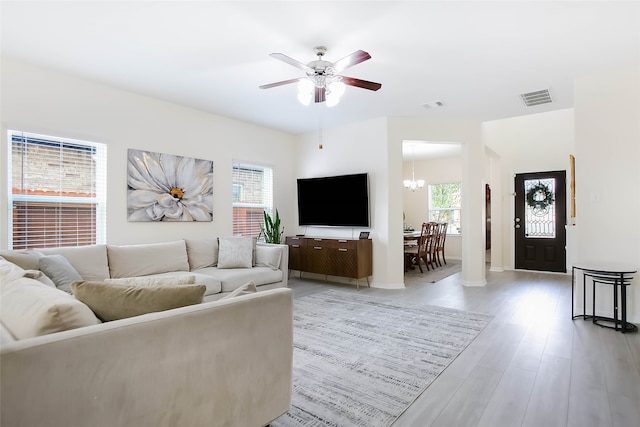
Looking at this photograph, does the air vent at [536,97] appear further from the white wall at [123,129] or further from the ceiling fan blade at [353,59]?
the white wall at [123,129]

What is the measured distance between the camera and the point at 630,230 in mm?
3451

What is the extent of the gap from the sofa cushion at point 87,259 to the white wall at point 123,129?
49 cm

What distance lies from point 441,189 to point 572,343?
21.3 feet

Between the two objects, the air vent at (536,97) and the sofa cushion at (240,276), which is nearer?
the sofa cushion at (240,276)

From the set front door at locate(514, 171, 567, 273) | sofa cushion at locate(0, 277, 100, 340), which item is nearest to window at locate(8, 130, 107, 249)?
sofa cushion at locate(0, 277, 100, 340)

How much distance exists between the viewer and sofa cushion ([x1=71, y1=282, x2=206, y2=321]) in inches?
54.6

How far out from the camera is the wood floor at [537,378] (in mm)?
1876

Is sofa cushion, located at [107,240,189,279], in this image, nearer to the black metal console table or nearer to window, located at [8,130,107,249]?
window, located at [8,130,107,249]

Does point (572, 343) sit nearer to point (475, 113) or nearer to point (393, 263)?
point (393, 263)

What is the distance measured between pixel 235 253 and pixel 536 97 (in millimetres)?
4303

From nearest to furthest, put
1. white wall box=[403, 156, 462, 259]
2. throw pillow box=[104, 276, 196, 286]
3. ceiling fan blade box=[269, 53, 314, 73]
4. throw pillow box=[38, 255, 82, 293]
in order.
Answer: throw pillow box=[104, 276, 196, 286]
ceiling fan blade box=[269, 53, 314, 73]
throw pillow box=[38, 255, 82, 293]
white wall box=[403, 156, 462, 259]

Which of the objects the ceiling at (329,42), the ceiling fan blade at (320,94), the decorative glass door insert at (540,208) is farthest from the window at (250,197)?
the decorative glass door insert at (540,208)

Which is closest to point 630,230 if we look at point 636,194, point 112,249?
point 636,194

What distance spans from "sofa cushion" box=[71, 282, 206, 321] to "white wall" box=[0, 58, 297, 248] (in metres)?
2.72
